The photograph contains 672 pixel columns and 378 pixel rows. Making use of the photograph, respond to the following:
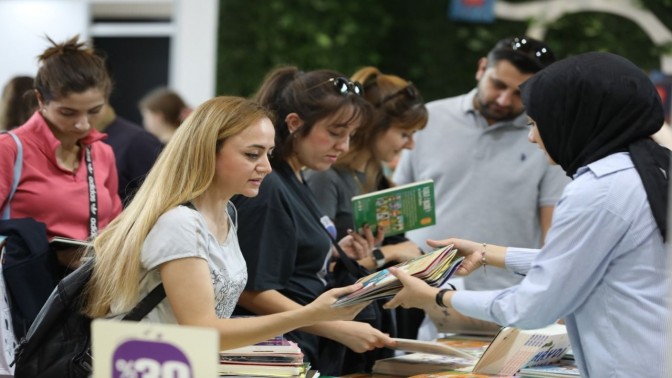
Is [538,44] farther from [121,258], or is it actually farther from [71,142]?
[121,258]

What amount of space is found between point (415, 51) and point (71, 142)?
5534 mm

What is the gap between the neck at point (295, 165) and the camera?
3.15 m

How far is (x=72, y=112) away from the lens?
10.7 ft

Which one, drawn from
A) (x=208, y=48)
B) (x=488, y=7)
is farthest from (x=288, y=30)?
(x=488, y=7)

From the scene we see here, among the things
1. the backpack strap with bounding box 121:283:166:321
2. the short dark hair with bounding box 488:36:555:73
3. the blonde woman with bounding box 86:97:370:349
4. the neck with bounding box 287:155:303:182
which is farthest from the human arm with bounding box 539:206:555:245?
the backpack strap with bounding box 121:283:166:321

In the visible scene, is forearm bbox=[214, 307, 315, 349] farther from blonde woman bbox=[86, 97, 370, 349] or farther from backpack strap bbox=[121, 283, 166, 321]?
backpack strap bbox=[121, 283, 166, 321]

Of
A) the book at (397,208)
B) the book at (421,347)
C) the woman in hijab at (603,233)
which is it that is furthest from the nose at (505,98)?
the woman in hijab at (603,233)

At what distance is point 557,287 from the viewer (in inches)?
88.2

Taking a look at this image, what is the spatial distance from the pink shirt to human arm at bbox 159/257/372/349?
3.19 ft

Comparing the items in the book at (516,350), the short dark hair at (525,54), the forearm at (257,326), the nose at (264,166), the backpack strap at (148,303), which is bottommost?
the book at (516,350)

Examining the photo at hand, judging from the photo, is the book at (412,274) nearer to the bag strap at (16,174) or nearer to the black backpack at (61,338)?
the black backpack at (61,338)

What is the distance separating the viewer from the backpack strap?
240 cm

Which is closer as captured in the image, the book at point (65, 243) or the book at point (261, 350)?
the book at point (261, 350)

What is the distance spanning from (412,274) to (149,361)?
2.47ft
